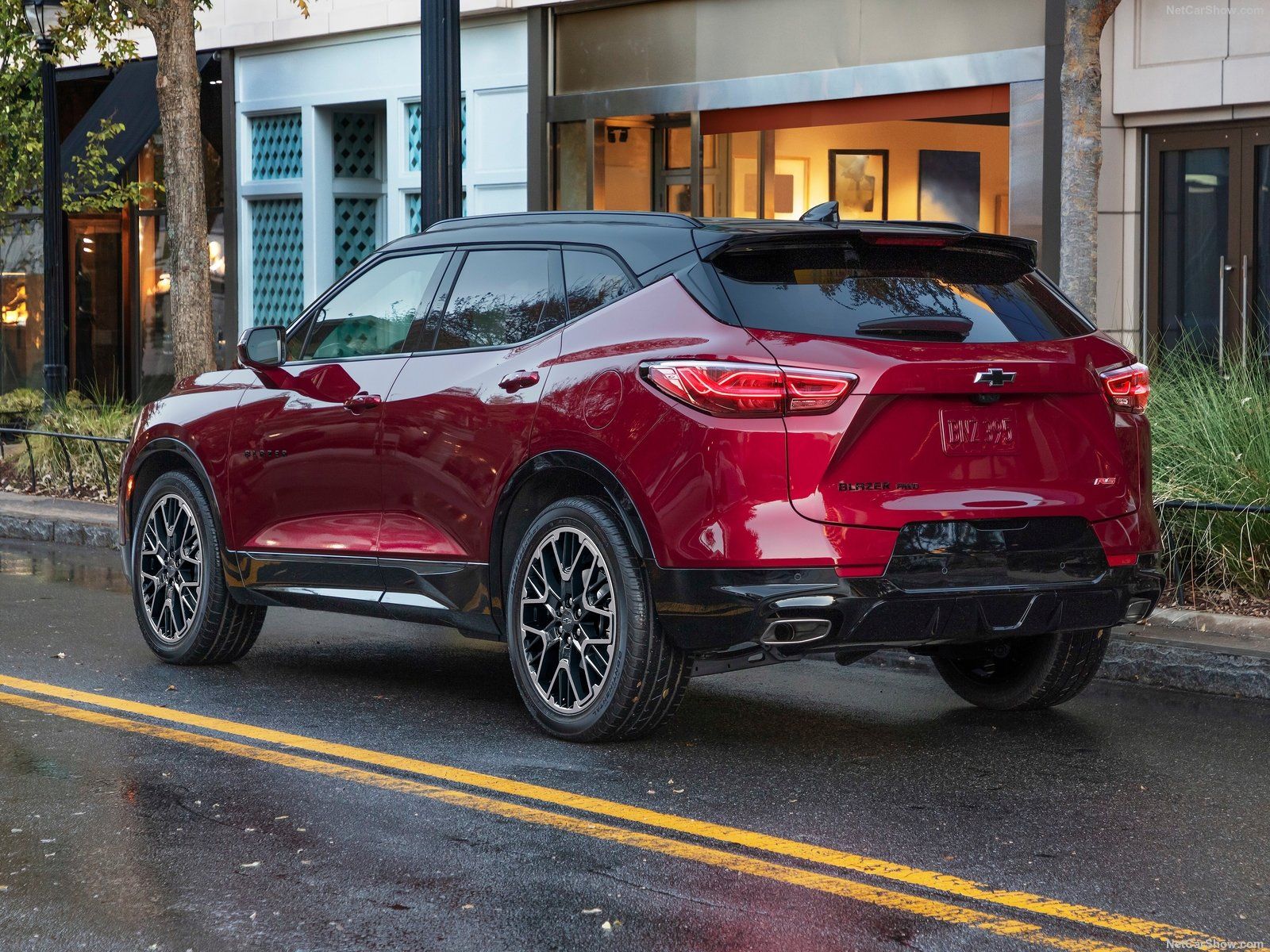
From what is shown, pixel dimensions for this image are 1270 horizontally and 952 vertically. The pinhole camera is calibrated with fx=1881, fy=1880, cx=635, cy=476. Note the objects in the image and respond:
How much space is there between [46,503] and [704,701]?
886cm

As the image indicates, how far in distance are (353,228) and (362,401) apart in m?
13.6

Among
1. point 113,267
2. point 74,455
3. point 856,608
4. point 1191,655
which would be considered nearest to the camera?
point 856,608

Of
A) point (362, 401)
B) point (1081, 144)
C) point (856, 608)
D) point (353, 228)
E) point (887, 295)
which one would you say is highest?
point (353, 228)

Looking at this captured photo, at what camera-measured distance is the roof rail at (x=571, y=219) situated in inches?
251

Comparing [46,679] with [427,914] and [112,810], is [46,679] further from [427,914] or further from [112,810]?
[427,914]

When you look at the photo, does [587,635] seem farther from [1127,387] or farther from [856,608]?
[1127,387]

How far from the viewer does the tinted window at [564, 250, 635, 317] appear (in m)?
6.41

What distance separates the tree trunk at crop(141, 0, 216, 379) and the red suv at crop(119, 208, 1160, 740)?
8.97 meters

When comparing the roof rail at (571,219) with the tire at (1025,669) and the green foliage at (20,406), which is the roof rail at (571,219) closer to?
the tire at (1025,669)

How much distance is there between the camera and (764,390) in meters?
5.71

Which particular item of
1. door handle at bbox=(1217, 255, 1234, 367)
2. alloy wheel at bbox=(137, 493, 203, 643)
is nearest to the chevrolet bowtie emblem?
alloy wheel at bbox=(137, 493, 203, 643)

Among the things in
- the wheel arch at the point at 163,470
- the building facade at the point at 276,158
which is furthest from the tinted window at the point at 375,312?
the building facade at the point at 276,158

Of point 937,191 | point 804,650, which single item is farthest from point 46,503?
point 804,650

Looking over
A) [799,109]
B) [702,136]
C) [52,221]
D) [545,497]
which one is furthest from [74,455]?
[545,497]
